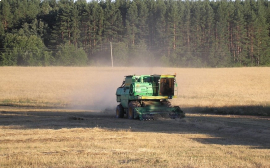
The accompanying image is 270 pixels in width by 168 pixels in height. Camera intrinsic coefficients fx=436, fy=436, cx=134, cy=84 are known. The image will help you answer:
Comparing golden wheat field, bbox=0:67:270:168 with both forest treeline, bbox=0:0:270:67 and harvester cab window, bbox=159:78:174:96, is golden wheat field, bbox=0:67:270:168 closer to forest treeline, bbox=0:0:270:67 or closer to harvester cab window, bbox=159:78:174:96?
harvester cab window, bbox=159:78:174:96

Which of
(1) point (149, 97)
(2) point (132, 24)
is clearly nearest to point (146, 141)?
(1) point (149, 97)

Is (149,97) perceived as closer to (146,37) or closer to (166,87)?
(166,87)

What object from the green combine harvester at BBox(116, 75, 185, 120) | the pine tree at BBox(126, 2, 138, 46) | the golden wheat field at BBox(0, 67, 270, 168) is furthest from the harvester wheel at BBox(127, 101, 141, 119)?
the pine tree at BBox(126, 2, 138, 46)

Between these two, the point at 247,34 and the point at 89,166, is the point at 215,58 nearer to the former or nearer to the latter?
the point at 247,34

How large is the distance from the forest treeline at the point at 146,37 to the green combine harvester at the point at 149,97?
50582mm

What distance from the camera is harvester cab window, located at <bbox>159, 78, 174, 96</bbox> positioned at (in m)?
23.4

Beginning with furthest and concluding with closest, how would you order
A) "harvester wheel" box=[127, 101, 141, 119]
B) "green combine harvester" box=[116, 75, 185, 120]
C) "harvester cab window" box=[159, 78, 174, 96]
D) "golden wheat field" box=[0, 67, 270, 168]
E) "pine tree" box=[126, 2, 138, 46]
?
"pine tree" box=[126, 2, 138, 46]
"harvester cab window" box=[159, 78, 174, 96]
"harvester wheel" box=[127, 101, 141, 119]
"green combine harvester" box=[116, 75, 185, 120]
"golden wheat field" box=[0, 67, 270, 168]

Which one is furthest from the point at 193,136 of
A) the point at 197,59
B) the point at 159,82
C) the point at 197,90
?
the point at 197,59

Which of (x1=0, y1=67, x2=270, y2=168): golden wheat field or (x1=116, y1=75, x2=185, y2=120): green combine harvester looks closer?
(x1=0, y1=67, x2=270, y2=168): golden wheat field

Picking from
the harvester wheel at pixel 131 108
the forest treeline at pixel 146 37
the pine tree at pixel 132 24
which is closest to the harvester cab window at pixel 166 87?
the harvester wheel at pixel 131 108

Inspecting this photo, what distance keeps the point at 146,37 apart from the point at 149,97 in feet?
203

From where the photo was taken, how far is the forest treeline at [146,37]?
7819cm

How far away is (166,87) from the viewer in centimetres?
2345

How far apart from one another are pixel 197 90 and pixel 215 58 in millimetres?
40918
